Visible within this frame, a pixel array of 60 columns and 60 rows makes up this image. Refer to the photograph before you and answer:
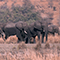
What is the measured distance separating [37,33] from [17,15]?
2805cm

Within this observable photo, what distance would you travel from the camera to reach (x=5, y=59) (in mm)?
7145

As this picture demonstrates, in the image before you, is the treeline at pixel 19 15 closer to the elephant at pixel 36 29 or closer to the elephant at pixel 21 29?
the elephant at pixel 36 29

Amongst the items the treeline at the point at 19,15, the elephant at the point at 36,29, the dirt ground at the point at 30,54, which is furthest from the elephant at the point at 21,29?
the treeline at the point at 19,15

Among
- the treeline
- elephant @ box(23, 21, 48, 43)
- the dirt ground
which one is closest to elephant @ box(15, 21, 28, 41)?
elephant @ box(23, 21, 48, 43)

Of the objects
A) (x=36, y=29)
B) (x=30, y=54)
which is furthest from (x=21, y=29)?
(x=30, y=54)

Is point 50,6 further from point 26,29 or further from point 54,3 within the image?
point 26,29

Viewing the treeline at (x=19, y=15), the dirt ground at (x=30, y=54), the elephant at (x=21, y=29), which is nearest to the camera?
the dirt ground at (x=30, y=54)

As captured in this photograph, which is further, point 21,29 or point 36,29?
point 36,29

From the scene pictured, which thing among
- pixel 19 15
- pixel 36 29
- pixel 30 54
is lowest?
pixel 19 15

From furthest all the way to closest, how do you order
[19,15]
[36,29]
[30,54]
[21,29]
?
[19,15], [36,29], [21,29], [30,54]

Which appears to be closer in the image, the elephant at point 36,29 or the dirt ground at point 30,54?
→ the dirt ground at point 30,54

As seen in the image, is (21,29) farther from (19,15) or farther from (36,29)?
(19,15)

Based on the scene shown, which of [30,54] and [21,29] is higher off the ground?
[30,54]

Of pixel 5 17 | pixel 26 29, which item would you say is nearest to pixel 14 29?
pixel 26 29
